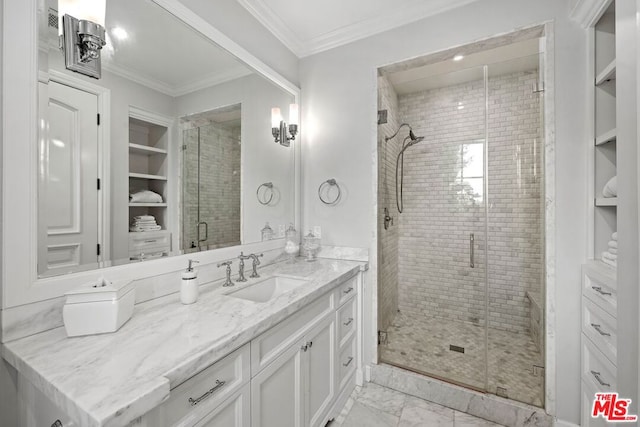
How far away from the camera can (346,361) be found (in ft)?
6.35

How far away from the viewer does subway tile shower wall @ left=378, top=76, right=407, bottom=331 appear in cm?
224

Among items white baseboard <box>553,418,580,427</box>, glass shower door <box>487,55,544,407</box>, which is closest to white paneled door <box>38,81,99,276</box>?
glass shower door <box>487,55,544,407</box>

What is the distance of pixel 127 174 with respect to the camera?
4.11 feet

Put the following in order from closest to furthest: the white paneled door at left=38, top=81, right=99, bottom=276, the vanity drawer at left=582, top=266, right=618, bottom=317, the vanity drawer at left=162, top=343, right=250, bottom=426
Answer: the vanity drawer at left=162, top=343, right=250, bottom=426
the white paneled door at left=38, top=81, right=99, bottom=276
the vanity drawer at left=582, top=266, right=618, bottom=317

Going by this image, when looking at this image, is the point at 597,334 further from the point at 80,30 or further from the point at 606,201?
the point at 80,30

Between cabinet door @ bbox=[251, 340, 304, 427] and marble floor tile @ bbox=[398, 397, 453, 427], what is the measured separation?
829 millimetres

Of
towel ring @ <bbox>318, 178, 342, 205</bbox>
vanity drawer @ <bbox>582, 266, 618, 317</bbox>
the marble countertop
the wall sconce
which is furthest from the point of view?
towel ring @ <bbox>318, 178, 342, 205</bbox>

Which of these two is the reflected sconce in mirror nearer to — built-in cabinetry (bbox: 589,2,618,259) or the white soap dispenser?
the white soap dispenser

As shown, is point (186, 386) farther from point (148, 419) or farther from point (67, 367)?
point (67, 367)

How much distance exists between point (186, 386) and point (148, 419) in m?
0.12

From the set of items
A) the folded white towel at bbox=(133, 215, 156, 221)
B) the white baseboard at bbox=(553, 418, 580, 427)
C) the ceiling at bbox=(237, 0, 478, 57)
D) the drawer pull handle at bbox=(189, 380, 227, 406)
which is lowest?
the white baseboard at bbox=(553, 418, 580, 427)

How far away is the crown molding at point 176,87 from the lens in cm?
122

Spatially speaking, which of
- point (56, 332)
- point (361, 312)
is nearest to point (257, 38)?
point (56, 332)

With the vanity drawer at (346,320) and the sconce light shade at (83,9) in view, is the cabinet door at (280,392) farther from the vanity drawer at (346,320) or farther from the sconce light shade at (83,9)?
the sconce light shade at (83,9)
